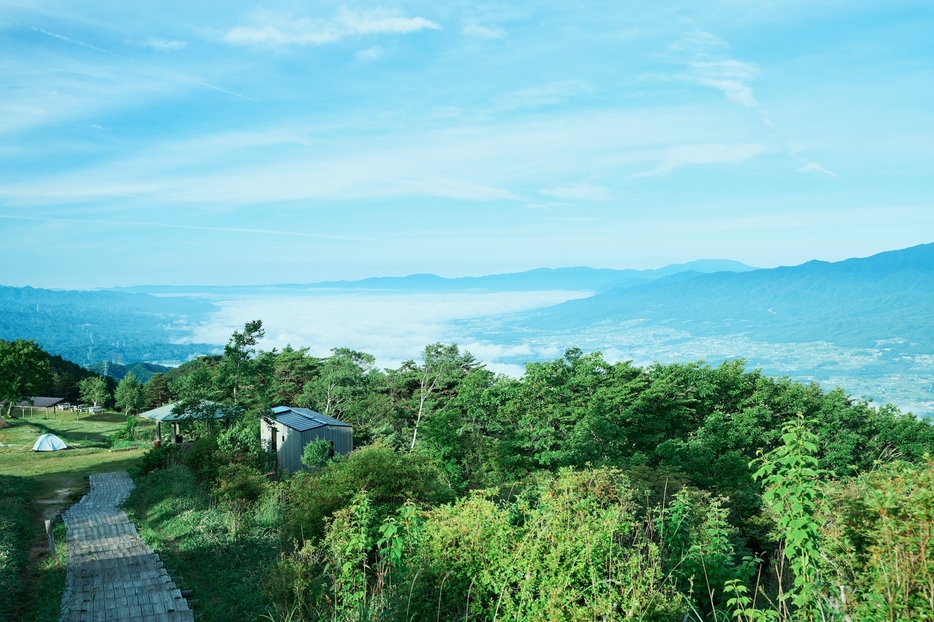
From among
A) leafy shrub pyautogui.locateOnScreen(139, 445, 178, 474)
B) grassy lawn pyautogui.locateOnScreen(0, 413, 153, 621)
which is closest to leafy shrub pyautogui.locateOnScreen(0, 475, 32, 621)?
grassy lawn pyautogui.locateOnScreen(0, 413, 153, 621)

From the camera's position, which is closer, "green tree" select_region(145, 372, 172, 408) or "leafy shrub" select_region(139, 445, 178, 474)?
"leafy shrub" select_region(139, 445, 178, 474)

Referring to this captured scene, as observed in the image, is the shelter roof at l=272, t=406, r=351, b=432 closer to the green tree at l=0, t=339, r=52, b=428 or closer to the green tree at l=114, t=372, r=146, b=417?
the green tree at l=0, t=339, r=52, b=428

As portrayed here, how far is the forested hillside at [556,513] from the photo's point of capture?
12.2 feet

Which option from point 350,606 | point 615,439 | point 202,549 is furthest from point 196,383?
point 350,606

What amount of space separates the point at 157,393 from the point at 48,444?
24.3 metres

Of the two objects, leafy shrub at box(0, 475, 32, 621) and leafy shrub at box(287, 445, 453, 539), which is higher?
leafy shrub at box(287, 445, 453, 539)

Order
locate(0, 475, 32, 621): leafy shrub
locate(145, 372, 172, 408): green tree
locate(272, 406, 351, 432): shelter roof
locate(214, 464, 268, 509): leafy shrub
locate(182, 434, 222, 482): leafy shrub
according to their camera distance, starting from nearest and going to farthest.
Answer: locate(0, 475, 32, 621): leafy shrub
locate(214, 464, 268, 509): leafy shrub
locate(182, 434, 222, 482): leafy shrub
locate(272, 406, 351, 432): shelter roof
locate(145, 372, 172, 408): green tree

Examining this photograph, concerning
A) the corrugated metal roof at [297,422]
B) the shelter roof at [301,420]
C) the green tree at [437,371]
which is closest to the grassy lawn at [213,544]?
the corrugated metal roof at [297,422]

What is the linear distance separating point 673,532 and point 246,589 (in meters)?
5.55

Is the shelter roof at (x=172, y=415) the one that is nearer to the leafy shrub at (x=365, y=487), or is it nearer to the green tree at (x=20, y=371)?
the leafy shrub at (x=365, y=487)

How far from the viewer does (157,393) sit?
48344 mm

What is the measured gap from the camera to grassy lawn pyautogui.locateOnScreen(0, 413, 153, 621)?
8023mm

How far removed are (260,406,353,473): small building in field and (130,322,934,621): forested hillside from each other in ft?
3.29

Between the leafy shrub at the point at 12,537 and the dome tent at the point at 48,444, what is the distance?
10.2 metres
